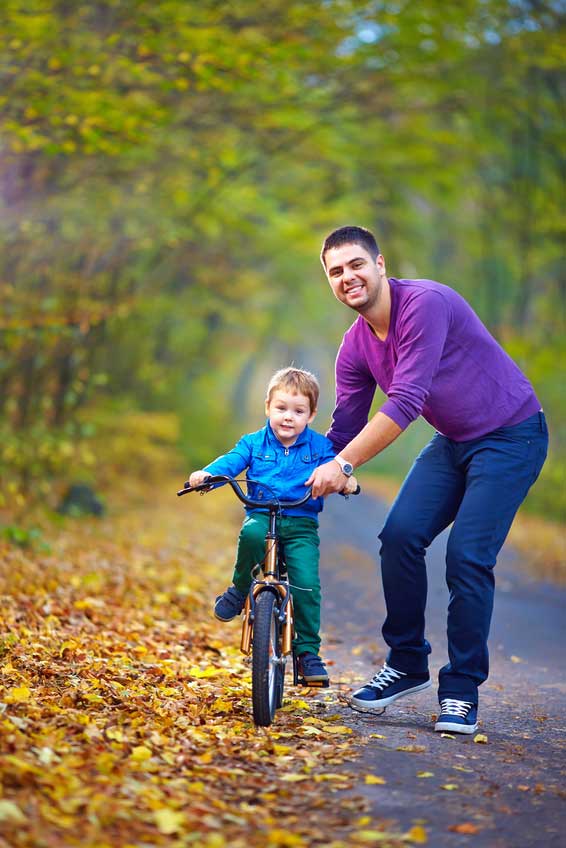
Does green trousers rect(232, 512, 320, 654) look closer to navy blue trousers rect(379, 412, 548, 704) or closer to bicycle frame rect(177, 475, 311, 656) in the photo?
bicycle frame rect(177, 475, 311, 656)

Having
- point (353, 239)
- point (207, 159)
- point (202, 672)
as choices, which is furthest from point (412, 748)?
A: point (207, 159)

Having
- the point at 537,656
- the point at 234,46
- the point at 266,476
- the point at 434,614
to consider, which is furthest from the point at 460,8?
the point at 266,476

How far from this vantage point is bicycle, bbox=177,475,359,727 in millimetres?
4473

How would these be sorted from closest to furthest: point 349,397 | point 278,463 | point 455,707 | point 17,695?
point 17,695 → point 455,707 → point 278,463 → point 349,397

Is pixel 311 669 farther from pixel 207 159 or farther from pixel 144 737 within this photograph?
pixel 207 159

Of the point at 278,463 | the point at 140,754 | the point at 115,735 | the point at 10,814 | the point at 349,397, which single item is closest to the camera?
the point at 10,814

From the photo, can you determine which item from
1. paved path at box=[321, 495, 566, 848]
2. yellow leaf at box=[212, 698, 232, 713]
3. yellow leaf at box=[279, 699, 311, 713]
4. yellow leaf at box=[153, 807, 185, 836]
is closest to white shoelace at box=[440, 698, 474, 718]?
paved path at box=[321, 495, 566, 848]

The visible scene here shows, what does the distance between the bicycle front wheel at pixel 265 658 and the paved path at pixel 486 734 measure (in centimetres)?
48

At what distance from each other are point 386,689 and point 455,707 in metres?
0.49

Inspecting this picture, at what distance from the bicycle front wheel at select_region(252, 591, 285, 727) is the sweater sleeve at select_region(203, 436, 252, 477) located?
626 millimetres

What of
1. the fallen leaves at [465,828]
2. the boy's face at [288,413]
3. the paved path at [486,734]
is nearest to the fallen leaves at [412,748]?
the paved path at [486,734]

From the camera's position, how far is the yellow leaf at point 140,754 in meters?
3.97

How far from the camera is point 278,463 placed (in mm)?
5000

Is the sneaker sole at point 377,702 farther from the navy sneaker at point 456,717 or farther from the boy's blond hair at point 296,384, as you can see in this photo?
the boy's blond hair at point 296,384
